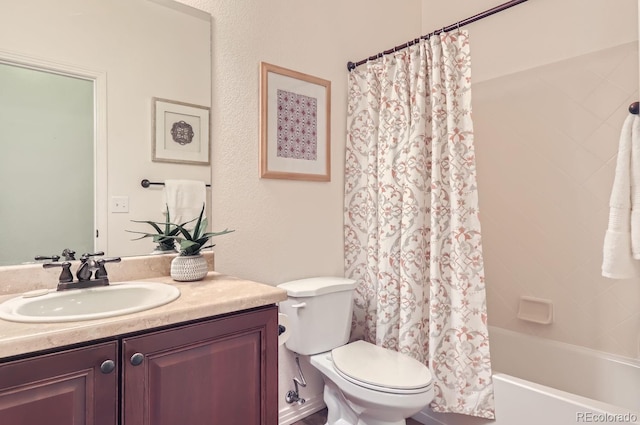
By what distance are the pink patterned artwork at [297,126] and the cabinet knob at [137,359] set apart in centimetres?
121

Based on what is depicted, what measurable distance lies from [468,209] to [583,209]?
0.84m

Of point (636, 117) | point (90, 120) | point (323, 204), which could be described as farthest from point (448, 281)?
point (90, 120)

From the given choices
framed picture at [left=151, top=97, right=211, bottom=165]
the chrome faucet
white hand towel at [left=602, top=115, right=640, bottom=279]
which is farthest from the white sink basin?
white hand towel at [left=602, top=115, right=640, bottom=279]

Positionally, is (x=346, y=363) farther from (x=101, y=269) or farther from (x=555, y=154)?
(x=555, y=154)

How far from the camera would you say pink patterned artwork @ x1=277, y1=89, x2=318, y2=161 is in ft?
6.23

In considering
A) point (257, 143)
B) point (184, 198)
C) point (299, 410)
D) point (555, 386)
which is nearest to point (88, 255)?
point (184, 198)

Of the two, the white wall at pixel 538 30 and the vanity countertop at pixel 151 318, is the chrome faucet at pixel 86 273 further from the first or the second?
the white wall at pixel 538 30

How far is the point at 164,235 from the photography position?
147 centimetres

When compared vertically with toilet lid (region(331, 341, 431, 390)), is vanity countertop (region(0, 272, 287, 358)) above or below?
above

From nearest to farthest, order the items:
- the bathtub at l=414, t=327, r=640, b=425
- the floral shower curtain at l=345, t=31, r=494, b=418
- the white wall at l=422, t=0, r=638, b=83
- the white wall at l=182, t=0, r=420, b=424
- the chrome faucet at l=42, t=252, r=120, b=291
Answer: the chrome faucet at l=42, t=252, r=120, b=291 < the bathtub at l=414, t=327, r=640, b=425 < the floral shower curtain at l=345, t=31, r=494, b=418 < the white wall at l=182, t=0, r=420, b=424 < the white wall at l=422, t=0, r=638, b=83

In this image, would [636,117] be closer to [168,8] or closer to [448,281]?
[448,281]

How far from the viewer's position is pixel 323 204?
2.10 m

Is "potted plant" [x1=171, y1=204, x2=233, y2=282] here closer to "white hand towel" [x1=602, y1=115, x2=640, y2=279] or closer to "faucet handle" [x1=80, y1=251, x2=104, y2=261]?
"faucet handle" [x1=80, y1=251, x2=104, y2=261]

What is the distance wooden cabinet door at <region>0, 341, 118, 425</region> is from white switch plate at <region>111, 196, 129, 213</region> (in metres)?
0.68
